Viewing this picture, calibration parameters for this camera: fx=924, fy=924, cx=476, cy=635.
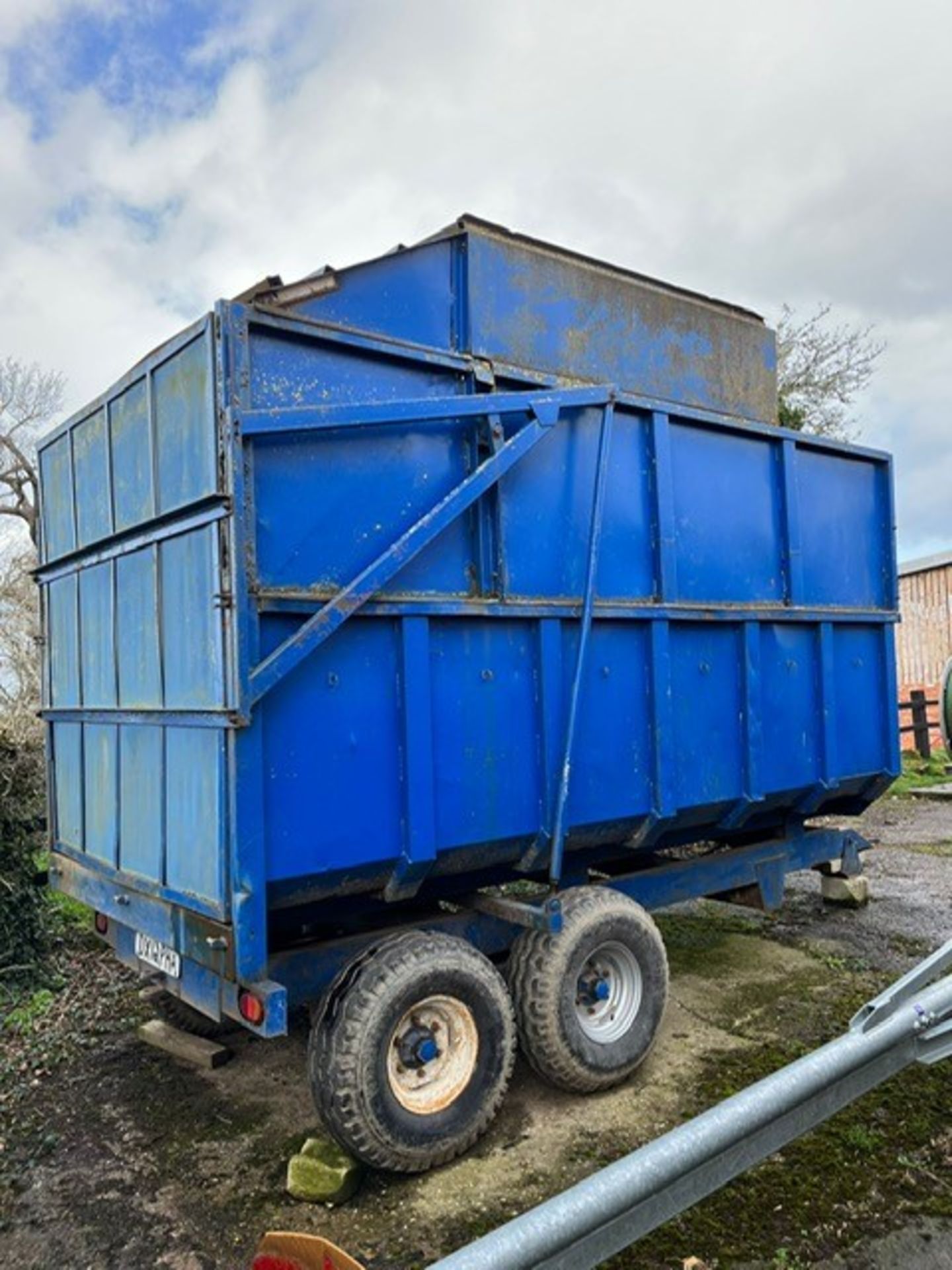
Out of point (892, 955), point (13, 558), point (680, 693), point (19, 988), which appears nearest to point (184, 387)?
point (680, 693)

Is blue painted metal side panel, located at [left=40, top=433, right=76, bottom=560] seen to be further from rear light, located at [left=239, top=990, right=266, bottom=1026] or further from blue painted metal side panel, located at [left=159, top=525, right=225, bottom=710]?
rear light, located at [left=239, top=990, right=266, bottom=1026]

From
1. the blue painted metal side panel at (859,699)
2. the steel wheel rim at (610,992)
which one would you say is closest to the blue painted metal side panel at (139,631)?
the steel wheel rim at (610,992)

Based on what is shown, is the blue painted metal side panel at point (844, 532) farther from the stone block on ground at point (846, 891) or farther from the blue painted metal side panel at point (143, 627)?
the blue painted metal side panel at point (143, 627)

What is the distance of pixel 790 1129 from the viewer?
2.17 m

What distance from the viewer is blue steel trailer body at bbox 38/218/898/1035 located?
11.1ft

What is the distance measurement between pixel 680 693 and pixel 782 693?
85 centimetres

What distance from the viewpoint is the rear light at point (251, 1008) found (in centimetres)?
322

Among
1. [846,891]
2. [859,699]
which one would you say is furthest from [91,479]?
[846,891]

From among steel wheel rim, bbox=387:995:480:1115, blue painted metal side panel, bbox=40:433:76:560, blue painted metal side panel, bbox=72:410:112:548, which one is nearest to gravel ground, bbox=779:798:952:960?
steel wheel rim, bbox=387:995:480:1115

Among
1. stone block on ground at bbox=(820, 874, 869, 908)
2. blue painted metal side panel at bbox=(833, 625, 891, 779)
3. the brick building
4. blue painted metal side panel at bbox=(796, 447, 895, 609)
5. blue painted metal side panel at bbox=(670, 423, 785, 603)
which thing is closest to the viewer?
blue painted metal side panel at bbox=(670, 423, 785, 603)

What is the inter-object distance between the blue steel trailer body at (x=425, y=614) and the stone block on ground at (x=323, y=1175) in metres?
0.58

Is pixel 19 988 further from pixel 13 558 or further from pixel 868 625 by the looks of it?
pixel 13 558

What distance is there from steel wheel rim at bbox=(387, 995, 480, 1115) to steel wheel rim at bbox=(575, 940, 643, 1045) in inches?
27.1

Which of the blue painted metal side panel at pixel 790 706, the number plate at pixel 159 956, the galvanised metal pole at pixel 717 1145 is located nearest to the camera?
the galvanised metal pole at pixel 717 1145
